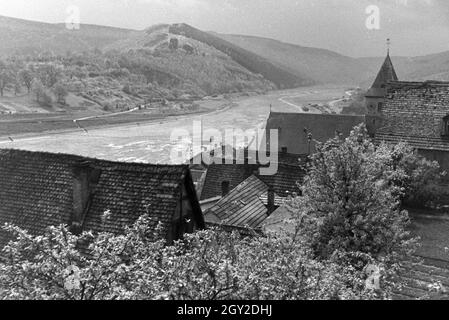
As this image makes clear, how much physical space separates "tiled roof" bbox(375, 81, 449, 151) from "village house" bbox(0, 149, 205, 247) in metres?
21.0

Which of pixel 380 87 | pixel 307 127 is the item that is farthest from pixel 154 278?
pixel 380 87

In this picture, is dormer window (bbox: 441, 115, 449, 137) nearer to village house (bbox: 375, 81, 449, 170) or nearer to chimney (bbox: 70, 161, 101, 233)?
village house (bbox: 375, 81, 449, 170)

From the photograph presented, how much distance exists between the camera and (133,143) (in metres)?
111

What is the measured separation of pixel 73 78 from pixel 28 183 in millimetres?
180616

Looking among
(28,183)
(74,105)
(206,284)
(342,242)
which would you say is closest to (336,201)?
(342,242)

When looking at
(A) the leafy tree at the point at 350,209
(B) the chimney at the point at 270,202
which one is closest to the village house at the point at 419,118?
(B) the chimney at the point at 270,202

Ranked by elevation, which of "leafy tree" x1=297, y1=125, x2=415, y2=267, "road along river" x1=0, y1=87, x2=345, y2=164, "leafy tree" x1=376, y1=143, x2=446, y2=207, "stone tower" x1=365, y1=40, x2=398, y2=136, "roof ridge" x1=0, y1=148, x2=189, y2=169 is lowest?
"road along river" x1=0, y1=87, x2=345, y2=164

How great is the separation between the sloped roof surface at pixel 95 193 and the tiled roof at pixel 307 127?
3515cm

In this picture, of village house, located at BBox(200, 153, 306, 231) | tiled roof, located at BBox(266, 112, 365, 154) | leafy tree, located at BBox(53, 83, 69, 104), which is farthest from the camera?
leafy tree, located at BBox(53, 83, 69, 104)

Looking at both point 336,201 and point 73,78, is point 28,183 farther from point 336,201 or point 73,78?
point 73,78

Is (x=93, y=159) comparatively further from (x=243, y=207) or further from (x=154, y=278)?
(x=243, y=207)

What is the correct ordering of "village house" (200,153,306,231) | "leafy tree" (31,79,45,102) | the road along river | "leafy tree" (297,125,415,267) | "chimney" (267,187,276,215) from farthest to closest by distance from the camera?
1. "leafy tree" (31,79,45,102)
2. the road along river
3. "chimney" (267,187,276,215)
4. "village house" (200,153,306,231)
5. "leafy tree" (297,125,415,267)

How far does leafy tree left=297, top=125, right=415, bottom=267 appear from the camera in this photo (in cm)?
1398

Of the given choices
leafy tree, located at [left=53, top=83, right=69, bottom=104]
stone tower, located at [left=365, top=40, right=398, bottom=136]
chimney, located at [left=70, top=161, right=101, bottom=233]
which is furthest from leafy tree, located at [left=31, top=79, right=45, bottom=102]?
chimney, located at [left=70, top=161, right=101, bottom=233]
